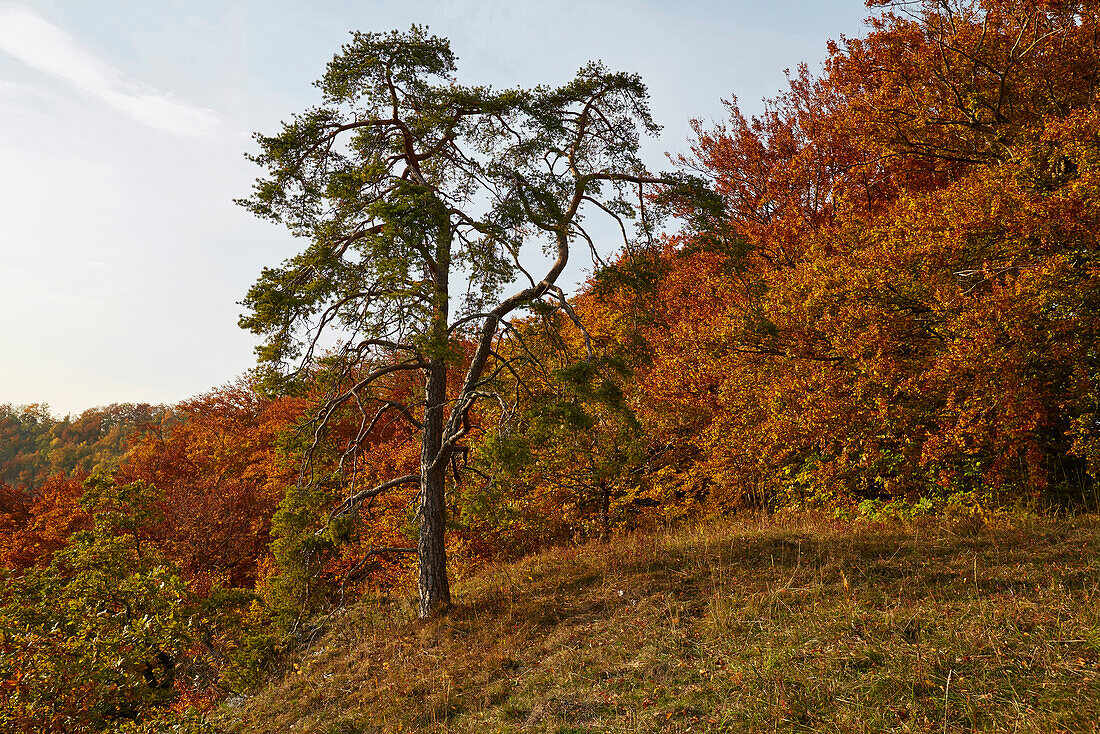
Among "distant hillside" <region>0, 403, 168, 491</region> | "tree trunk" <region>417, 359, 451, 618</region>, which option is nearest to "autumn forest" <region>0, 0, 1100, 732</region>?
"tree trunk" <region>417, 359, 451, 618</region>

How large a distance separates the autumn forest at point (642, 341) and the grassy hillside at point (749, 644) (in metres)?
1.25

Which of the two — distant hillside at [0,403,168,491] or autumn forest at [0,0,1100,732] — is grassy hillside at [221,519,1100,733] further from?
distant hillside at [0,403,168,491]

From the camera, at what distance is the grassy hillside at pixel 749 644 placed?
540 cm

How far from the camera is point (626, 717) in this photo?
617 cm

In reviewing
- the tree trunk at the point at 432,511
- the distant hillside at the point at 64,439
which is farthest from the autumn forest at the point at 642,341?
the distant hillside at the point at 64,439

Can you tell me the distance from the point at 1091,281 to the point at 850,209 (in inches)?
196

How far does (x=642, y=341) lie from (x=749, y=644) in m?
5.33

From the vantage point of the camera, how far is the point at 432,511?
1101 centimetres

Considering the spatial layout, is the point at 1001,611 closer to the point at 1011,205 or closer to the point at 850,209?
the point at 1011,205

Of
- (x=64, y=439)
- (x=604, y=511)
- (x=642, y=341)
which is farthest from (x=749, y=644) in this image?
(x=64, y=439)

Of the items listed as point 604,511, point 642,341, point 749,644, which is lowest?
point 749,644

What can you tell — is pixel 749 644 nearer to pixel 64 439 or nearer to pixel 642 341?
pixel 642 341

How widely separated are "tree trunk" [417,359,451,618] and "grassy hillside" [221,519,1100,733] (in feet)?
1.70

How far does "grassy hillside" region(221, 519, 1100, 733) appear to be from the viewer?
5402mm
